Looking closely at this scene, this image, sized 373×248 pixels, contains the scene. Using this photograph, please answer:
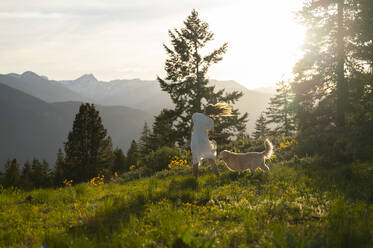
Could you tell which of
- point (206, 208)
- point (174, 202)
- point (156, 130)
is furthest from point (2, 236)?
point (156, 130)

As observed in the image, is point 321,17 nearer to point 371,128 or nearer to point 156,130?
point 371,128

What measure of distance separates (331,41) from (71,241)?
16.0m

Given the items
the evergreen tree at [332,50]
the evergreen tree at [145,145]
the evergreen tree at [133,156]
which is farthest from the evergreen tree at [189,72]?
the evergreen tree at [133,156]

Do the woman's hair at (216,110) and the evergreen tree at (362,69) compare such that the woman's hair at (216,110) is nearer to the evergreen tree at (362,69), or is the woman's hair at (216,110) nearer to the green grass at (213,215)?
the green grass at (213,215)

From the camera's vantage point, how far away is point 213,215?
4.50m

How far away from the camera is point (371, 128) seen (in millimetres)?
11203

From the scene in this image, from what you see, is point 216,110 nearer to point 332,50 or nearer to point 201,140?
point 201,140

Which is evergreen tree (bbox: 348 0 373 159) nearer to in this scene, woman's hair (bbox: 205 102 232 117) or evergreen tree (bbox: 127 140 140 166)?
woman's hair (bbox: 205 102 232 117)

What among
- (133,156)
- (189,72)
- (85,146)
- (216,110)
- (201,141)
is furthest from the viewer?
(133,156)

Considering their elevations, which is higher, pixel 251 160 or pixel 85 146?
pixel 251 160

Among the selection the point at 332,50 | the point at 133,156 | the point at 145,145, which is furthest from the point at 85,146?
the point at 332,50

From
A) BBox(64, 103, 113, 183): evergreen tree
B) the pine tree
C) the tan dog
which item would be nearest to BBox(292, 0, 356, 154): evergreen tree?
the pine tree

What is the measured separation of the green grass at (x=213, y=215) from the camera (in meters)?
3.34

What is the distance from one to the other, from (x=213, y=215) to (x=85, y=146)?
120 feet
